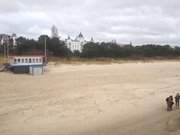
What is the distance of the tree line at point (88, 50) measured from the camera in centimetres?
6738

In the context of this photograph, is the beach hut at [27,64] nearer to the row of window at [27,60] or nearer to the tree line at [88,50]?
the row of window at [27,60]

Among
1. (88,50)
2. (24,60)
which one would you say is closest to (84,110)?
(24,60)

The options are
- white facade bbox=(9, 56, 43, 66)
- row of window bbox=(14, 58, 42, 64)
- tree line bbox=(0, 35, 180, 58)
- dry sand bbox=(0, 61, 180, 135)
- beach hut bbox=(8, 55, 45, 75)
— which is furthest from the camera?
tree line bbox=(0, 35, 180, 58)

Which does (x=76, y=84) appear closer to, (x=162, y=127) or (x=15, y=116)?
(x=15, y=116)

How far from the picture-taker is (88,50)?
257ft

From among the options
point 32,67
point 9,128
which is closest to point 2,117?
point 9,128

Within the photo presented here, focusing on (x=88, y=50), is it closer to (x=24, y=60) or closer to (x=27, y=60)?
(x=27, y=60)

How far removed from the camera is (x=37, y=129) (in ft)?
44.8

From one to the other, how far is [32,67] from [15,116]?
21.8m

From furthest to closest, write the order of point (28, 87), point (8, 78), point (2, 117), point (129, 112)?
point (8, 78) → point (28, 87) → point (129, 112) → point (2, 117)

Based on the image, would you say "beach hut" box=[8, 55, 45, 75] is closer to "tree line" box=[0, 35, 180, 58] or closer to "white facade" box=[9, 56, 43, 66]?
"white facade" box=[9, 56, 43, 66]

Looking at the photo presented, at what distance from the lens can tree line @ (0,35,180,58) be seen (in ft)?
221

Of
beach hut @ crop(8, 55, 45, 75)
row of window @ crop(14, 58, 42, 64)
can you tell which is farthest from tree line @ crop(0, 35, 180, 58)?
beach hut @ crop(8, 55, 45, 75)

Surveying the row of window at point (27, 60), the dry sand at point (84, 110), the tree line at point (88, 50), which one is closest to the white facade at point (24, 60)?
the row of window at point (27, 60)
